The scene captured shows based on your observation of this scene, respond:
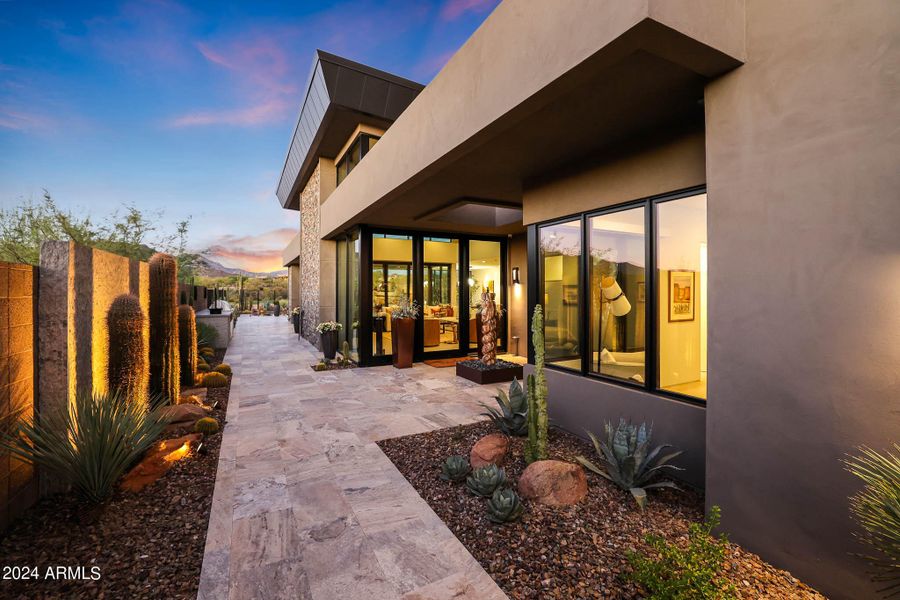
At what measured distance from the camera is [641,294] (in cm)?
376

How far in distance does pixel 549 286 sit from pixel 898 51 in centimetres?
349

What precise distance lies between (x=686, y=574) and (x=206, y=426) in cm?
461

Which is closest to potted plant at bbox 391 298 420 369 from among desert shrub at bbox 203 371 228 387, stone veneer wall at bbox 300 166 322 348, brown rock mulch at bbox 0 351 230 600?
desert shrub at bbox 203 371 228 387

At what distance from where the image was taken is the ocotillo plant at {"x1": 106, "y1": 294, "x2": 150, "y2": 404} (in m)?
3.56

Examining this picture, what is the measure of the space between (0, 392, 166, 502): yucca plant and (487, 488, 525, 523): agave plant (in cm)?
275

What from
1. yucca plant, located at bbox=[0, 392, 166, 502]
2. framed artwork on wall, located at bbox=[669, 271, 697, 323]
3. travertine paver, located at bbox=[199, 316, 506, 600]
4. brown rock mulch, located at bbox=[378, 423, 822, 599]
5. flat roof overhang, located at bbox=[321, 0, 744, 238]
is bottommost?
travertine paver, located at bbox=[199, 316, 506, 600]

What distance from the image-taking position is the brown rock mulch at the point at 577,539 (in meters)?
1.99

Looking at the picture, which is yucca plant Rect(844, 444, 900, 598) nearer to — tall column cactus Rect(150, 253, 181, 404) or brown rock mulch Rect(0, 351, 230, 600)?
brown rock mulch Rect(0, 351, 230, 600)

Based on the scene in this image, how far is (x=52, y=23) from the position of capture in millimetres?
8531

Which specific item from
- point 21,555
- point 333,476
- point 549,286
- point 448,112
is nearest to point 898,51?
point 448,112

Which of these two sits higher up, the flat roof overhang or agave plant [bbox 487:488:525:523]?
the flat roof overhang

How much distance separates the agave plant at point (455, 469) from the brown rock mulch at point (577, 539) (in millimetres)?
57

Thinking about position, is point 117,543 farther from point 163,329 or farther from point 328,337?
point 328,337

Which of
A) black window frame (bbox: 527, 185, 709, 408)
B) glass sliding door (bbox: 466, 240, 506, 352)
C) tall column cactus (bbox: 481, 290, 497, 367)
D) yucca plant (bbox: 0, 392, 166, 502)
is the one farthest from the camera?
glass sliding door (bbox: 466, 240, 506, 352)
